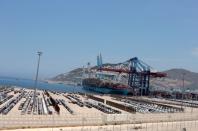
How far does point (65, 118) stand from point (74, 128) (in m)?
2.27

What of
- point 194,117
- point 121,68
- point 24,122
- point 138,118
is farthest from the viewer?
point 121,68

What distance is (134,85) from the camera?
605ft

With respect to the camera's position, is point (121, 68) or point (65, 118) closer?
point (65, 118)

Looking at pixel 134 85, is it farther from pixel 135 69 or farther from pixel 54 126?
pixel 54 126

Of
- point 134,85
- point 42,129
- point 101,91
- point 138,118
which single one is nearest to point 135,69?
point 134,85

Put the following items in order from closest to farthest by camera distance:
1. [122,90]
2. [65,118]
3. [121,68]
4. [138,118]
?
[65,118] → [138,118] → [122,90] → [121,68]

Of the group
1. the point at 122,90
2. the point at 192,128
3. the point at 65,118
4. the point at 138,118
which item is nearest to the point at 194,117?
the point at 192,128

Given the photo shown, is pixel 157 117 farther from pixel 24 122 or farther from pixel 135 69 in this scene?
→ pixel 135 69

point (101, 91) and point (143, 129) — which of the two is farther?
point (101, 91)

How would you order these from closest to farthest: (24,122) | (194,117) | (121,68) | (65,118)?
(24,122)
(65,118)
(194,117)
(121,68)

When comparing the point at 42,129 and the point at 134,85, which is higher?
the point at 134,85

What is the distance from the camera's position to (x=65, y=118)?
4381 cm

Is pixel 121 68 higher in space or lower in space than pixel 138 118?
higher

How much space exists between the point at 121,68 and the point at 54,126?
155 meters
